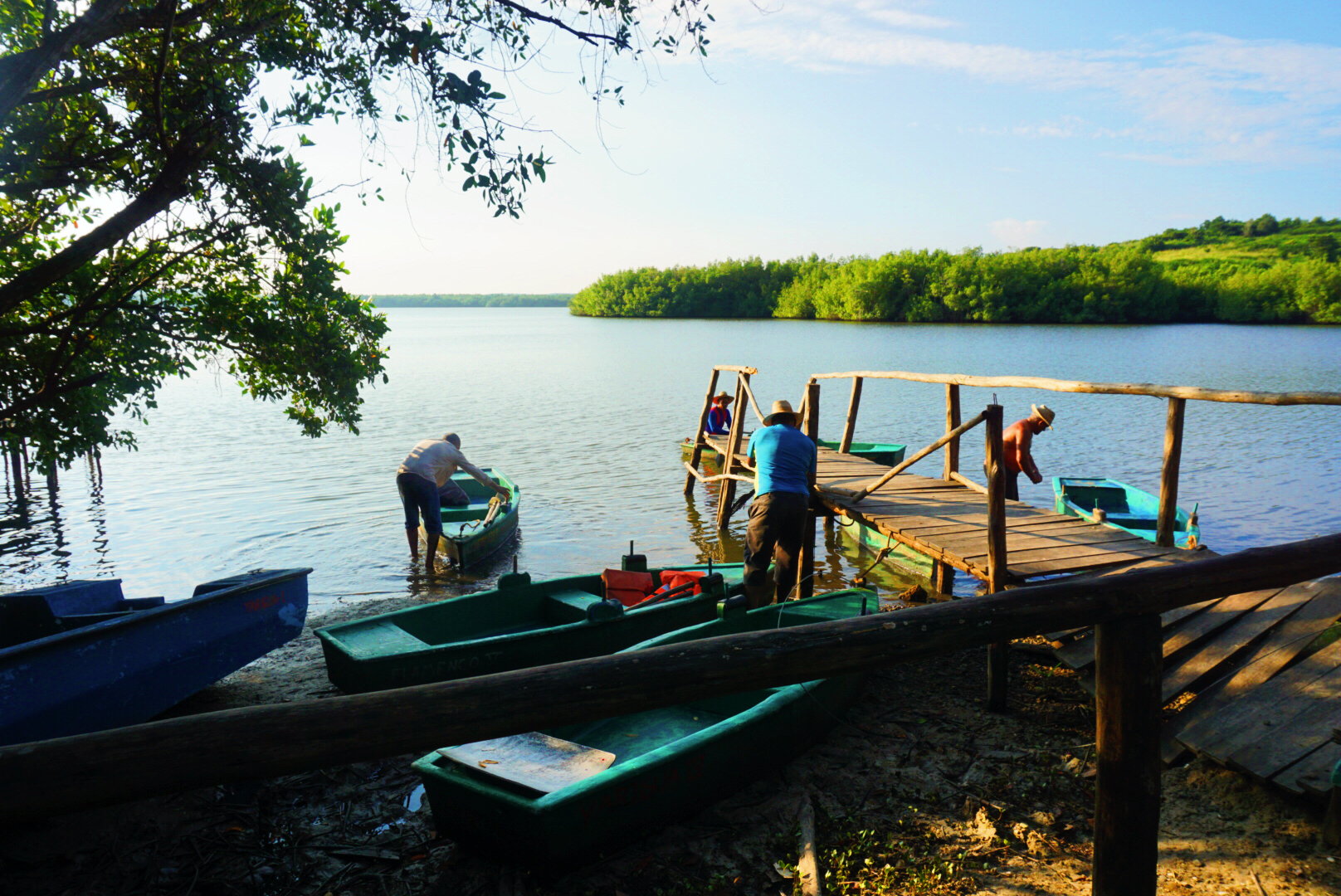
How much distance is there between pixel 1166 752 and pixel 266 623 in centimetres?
692

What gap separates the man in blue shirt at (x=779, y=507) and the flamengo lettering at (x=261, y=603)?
449cm

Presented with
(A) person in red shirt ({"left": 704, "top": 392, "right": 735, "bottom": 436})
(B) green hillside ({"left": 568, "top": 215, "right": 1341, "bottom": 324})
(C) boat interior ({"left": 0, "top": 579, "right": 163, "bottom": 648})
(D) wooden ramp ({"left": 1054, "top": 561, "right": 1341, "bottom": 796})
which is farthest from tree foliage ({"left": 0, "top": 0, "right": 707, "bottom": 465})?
(B) green hillside ({"left": 568, "top": 215, "right": 1341, "bottom": 324})

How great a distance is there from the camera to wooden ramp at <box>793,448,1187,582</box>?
23.0 feet

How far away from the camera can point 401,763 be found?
18.2 ft

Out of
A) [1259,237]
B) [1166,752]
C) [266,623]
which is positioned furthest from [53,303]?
[1259,237]

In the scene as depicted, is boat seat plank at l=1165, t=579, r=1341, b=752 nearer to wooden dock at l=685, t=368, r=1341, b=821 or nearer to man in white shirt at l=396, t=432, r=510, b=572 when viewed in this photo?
wooden dock at l=685, t=368, r=1341, b=821

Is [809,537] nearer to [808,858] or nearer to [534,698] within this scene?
[808,858]

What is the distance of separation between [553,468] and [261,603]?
1291 cm

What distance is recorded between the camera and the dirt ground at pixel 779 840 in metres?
3.88

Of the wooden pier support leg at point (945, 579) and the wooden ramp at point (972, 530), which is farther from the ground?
the wooden ramp at point (972, 530)

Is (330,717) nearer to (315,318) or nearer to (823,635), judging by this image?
(823,635)

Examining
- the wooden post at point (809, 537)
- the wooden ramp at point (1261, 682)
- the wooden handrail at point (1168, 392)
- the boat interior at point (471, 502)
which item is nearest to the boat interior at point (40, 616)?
the boat interior at point (471, 502)

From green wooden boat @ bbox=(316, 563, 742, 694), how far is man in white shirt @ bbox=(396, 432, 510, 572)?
401 centimetres

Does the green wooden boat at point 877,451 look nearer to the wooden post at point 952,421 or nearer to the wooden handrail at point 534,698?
the wooden post at point 952,421
